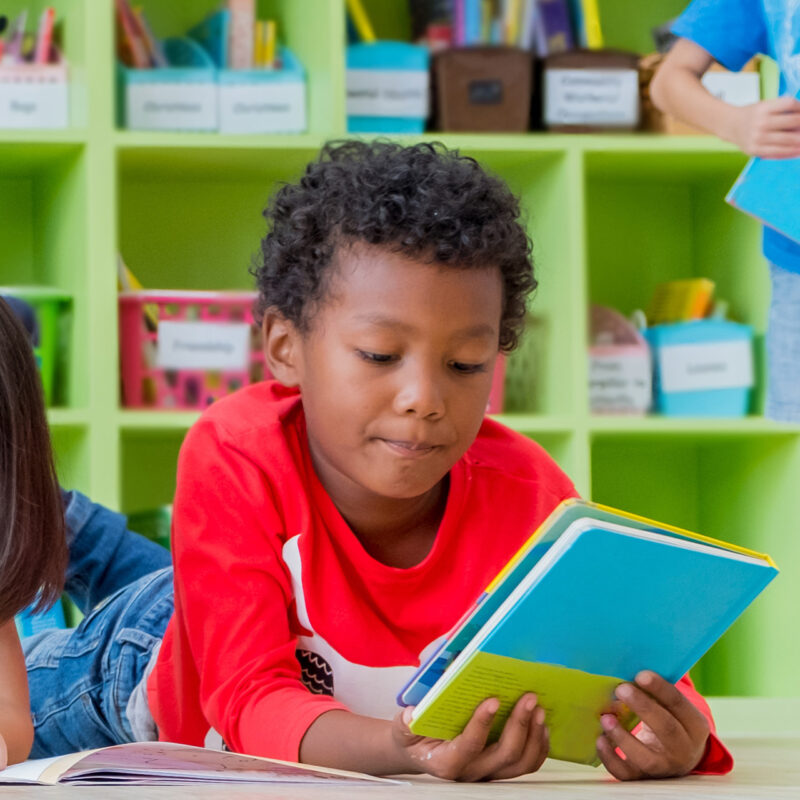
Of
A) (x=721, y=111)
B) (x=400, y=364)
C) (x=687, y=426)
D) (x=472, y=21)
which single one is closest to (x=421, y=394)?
(x=400, y=364)

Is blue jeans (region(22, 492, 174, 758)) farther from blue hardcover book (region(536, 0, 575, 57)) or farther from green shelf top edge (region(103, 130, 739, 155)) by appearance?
blue hardcover book (region(536, 0, 575, 57))

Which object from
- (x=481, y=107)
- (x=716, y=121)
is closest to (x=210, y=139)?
(x=481, y=107)

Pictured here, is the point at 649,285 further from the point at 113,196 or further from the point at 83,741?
the point at 83,741

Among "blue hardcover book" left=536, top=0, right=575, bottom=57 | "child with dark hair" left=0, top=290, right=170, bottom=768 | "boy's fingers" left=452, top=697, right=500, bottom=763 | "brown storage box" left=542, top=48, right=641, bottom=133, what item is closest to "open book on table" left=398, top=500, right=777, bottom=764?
"boy's fingers" left=452, top=697, right=500, bottom=763

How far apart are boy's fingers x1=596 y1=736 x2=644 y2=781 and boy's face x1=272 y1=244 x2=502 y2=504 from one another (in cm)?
24

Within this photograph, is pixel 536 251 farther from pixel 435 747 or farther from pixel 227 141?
pixel 435 747

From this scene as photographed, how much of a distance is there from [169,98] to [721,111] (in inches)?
36.4

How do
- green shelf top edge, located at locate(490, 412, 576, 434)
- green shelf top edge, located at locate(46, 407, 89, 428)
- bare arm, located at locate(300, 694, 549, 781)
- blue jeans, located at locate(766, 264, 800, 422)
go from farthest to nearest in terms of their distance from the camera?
green shelf top edge, located at locate(490, 412, 576, 434)
green shelf top edge, located at locate(46, 407, 89, 428)
blue jeans, located at locate(766, 264, 800, 422)
bare arm, located at locate(300, 694, 549, 781)

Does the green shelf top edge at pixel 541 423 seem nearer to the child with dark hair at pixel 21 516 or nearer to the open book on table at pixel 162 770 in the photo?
the child with dark hair at pixel 21 516

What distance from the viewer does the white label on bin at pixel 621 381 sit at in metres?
2.06

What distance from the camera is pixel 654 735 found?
2.78 ft

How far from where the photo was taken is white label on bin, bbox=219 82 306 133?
78.9 inches

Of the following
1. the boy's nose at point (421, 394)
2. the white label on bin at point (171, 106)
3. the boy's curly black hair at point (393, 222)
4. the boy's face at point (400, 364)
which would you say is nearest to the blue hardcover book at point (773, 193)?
the boy's curly black hair at point (393, 222)

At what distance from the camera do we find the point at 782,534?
2076 millimetres
